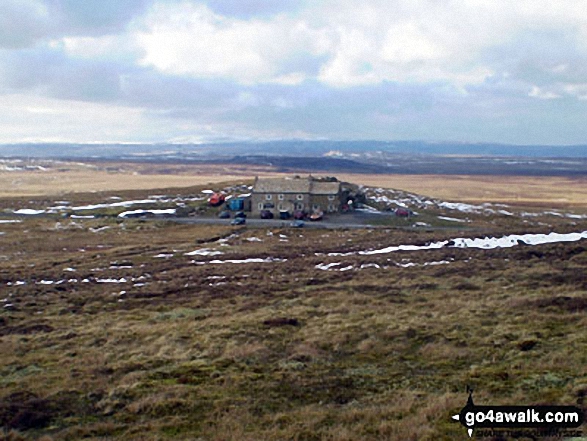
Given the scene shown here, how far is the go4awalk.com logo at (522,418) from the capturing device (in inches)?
389

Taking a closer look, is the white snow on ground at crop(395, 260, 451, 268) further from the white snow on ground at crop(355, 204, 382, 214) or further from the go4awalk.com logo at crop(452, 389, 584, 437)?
the white snow on ground at crop(355, 204, 382, 214)

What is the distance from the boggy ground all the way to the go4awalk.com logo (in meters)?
0.41

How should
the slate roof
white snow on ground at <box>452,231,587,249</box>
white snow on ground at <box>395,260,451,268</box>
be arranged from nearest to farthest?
white snow on ground at <box>395,260,451,268</box> < white snow on ground at <box>452,231,587,249</box> < the slate roof

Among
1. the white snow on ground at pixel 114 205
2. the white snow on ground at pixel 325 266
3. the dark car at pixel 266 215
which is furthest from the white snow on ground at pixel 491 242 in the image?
the white snow on ground at pixel 114 205

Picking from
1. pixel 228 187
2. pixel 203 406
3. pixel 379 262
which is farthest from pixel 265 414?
pixel 228 187

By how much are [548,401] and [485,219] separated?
72.0 meters

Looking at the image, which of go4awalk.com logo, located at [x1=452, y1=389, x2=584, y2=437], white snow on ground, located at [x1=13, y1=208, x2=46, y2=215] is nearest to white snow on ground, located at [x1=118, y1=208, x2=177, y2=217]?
white snow on ground, located at [x1=13, y1=208, x2=46, y2=215]

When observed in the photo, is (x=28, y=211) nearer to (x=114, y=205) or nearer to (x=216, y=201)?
(x=114, y=205)

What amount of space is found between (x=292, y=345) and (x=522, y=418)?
8.77m

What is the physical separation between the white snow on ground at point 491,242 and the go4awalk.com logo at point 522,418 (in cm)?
3123

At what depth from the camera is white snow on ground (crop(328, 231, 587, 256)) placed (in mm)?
42594

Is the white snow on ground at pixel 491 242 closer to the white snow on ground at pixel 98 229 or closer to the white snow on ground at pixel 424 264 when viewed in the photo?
the white snow on ground at pixel 424 264

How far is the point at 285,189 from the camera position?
78375 millimetres

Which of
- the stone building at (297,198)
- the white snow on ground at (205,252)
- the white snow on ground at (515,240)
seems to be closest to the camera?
the white snow on ground at (515,240)
